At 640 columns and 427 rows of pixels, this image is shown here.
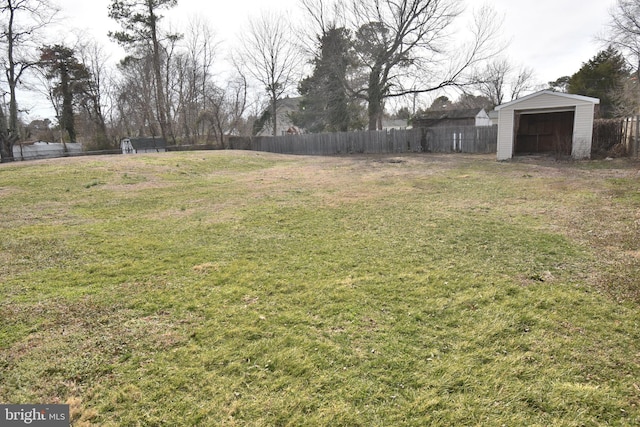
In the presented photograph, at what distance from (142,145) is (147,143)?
409 mm

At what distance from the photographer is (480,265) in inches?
149

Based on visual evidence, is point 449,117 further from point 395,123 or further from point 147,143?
point 147,143

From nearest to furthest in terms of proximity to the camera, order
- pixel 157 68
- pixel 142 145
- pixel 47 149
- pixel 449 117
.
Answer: pixel 142 145 → pixel 157 68 → pixel 47 149 → pixel 449 117

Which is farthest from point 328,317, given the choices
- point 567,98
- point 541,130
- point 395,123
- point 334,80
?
point 395,123

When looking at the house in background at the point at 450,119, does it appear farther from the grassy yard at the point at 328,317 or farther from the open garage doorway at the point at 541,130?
the grassy yard at the point at 328,317

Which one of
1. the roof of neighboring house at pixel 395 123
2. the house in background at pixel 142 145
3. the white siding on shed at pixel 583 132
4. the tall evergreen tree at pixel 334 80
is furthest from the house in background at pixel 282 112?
the white siding on shed at pixel 583 132

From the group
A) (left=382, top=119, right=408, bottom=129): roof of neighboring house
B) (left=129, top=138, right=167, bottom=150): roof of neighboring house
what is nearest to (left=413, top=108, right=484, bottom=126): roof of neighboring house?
(left=382, top=119, right=408, bottom=129): roof of neighboring house

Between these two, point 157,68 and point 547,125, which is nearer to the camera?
point 547,125

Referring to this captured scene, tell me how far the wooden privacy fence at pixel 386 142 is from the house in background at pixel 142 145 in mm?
5067

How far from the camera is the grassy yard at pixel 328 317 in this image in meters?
1.92

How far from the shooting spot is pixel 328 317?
2781mm

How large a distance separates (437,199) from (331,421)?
6.22 m

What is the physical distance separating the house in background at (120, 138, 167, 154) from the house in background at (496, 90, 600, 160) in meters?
21.9

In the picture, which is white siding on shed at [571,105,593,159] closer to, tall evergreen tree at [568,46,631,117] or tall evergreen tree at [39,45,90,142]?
tall evergreen tree at [568,46,631,117]
